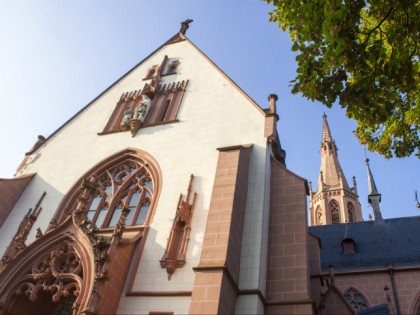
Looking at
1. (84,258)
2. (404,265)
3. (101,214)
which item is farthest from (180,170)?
(404,265)

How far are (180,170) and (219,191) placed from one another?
2120 millimetres

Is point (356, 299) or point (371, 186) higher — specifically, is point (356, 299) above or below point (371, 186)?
below

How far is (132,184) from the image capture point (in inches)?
495

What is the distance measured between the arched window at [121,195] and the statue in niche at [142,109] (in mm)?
1957

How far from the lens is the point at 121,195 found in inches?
486

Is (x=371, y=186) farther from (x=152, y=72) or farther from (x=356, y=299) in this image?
(x=152, y=72)

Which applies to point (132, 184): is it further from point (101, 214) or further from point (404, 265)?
point (404, 265)

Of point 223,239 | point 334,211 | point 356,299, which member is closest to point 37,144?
point 223,239

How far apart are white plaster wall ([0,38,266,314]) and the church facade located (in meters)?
0.04

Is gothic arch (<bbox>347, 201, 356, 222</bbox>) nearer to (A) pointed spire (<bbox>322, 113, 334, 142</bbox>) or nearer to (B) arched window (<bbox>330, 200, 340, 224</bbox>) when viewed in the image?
(B) arched window (<bbox>330, 200, 340, 224</bbox>)

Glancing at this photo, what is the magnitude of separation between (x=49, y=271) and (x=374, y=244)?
1656 cm

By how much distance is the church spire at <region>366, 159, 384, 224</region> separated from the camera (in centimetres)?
2378

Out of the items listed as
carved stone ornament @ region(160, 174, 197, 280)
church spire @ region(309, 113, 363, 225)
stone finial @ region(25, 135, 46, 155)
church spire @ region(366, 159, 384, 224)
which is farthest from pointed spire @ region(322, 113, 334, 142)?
carved stone ornament @ region(160, 174, 197, 280)

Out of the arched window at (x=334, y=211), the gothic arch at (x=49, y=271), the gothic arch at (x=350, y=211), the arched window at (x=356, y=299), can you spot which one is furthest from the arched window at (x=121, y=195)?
the gothic arch at (x=350, y=211)
